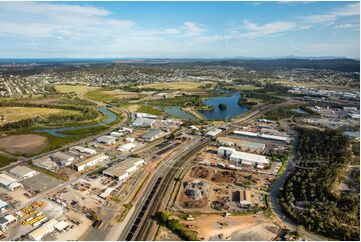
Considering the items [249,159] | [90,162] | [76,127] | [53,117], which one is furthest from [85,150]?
[53,117]

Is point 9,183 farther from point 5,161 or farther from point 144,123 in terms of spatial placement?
point 144,123

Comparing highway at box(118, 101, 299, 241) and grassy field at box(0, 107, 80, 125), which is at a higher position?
grassy field at box(0, 107, 80, 125)

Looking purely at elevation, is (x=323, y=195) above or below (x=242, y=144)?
below

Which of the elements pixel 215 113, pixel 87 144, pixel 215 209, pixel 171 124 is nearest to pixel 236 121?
pixel 215 113

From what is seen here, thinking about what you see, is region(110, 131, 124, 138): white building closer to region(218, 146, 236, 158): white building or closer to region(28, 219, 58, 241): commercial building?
region(218, 146, 236, 158): white building

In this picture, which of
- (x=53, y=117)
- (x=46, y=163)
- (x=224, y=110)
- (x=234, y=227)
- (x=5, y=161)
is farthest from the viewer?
(x=224, y=110)

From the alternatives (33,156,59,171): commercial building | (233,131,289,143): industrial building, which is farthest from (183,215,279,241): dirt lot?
(233,131,289,143): industrial building

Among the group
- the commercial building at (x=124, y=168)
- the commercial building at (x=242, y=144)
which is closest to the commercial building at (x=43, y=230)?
the commercial building at (x=124, y=168)
